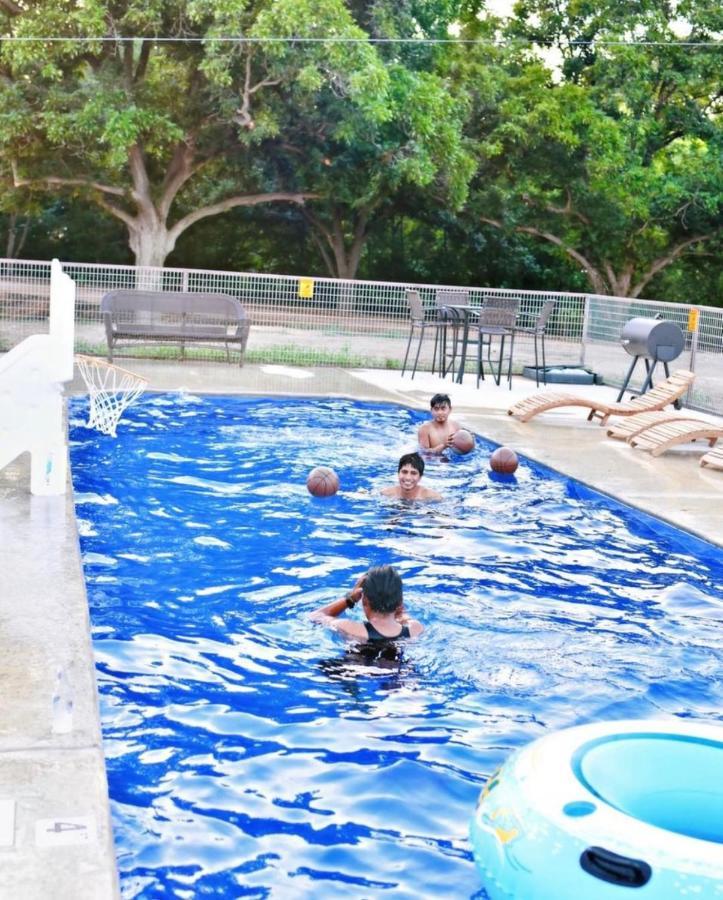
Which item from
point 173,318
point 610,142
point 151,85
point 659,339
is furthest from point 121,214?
point 659,339

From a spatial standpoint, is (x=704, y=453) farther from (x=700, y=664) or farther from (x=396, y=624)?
(x=396, y=624)

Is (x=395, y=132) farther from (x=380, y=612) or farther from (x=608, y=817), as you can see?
(x=608, y=817)

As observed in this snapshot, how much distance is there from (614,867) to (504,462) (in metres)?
9.04

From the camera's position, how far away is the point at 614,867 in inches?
136

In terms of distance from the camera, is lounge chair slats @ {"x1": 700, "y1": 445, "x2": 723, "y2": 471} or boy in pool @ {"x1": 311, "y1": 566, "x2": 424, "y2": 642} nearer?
boy in pool @ {"x1": 311, "y1": 566, "x2": 424, "y2": 642}

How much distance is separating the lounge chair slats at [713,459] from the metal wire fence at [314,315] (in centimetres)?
575

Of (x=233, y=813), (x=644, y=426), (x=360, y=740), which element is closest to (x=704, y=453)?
(x=644, y=426)

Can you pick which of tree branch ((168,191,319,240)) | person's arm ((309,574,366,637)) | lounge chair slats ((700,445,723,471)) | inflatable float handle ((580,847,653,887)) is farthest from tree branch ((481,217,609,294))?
inflatable float handle ((580,847,653,887))

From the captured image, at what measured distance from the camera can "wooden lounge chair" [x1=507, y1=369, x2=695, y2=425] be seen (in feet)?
51.0

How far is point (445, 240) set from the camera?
4094 cm

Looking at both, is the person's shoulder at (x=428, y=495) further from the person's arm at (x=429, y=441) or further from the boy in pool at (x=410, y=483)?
the person's arm at (x=429, y=441)

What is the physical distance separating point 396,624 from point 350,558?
234 cm

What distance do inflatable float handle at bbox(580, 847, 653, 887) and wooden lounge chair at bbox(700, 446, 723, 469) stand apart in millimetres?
9927

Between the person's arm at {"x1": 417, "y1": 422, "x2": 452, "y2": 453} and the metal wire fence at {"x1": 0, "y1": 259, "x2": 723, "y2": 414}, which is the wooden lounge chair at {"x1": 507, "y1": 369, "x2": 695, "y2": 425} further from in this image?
the metal wire fence at {"x1": 0, "y1": 259, "x2": 723, "y2": 414}
